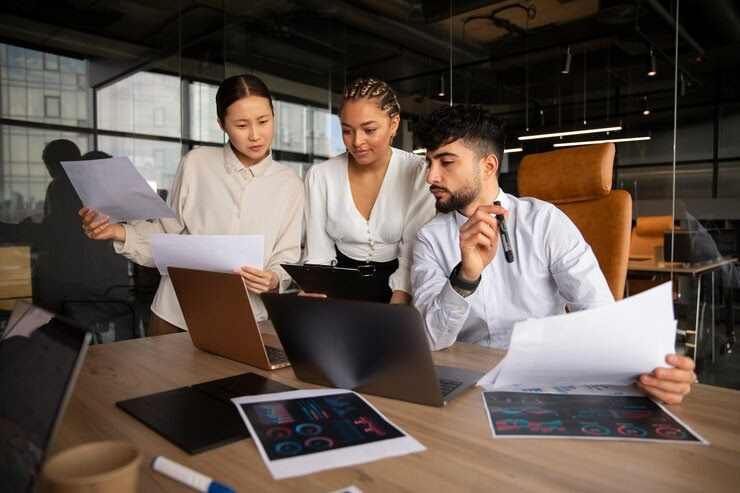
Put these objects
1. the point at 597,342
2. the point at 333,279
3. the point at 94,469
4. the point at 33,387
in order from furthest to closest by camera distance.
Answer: the point at 333,279
the point at 597,342
the point at 33,387
the point at 94,469

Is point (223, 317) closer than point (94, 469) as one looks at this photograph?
No

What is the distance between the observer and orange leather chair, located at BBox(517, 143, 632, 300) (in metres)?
2.06

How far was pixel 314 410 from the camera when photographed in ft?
3.12

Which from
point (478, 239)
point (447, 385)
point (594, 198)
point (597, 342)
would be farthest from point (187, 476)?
point (594, 198)

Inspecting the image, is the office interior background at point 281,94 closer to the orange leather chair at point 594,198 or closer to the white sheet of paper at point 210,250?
the orange leather chair at point 594,198

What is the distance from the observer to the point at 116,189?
1.57 meters

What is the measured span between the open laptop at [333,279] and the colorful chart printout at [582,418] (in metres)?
0.61

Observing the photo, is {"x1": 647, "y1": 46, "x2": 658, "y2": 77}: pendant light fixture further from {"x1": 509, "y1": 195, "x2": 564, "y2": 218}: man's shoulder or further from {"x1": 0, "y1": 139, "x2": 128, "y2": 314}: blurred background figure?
{"x1": 0, "y1": 139, "x2": 128, "y2": 314}: blurred background figure

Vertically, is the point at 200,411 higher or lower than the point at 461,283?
lower

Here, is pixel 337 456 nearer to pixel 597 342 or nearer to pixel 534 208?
pixel 597 342

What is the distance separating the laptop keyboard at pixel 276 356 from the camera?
128cm

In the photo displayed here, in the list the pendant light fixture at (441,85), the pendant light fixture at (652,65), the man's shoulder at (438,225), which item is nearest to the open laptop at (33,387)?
the man's shoulder at (438,225)

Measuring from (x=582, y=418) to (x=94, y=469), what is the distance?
0.73 metres

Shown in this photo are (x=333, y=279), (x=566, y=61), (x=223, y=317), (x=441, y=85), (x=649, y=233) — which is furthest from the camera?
(x=441, y=85)
